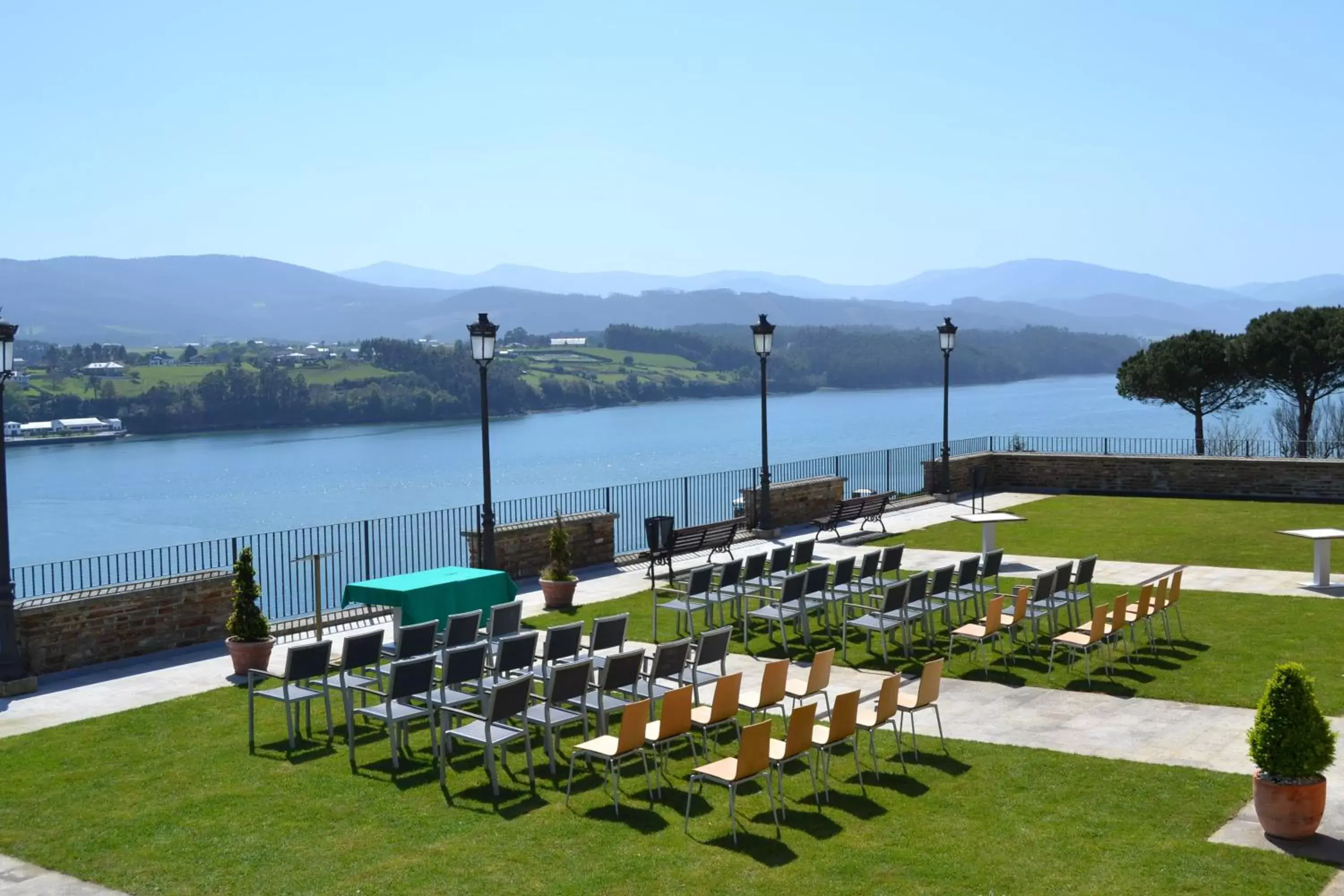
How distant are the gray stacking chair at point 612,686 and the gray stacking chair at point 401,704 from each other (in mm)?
1162

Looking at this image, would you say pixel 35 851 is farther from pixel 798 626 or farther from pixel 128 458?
pixel 128 458

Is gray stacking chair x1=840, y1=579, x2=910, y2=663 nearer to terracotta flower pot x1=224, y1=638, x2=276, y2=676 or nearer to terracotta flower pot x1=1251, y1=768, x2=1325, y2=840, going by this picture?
terracotta flower pot x1=1251, y1=768, x2=1325, y2=840

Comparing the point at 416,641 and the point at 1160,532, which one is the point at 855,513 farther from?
the point at 416,641

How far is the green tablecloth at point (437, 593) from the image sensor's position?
13195 mm

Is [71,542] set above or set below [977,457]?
below

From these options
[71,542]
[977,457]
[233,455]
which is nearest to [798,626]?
[977,457]

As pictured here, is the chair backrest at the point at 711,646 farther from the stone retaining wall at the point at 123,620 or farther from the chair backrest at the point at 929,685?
the stone retaining wall at the point at 123,620

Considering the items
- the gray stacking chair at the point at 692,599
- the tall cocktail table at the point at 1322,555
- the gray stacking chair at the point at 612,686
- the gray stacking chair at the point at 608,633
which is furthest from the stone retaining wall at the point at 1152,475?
the gray stacking chair at the point at 612,686

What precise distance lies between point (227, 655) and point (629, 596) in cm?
531

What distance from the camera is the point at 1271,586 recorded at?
1692 cm

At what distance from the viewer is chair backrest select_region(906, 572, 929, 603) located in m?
13.6

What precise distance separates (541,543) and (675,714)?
33.4 feet

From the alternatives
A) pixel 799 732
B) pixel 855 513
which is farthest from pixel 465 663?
pixel 855 513

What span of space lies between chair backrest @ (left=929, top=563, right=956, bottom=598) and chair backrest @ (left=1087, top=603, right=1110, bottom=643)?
2.09 meters
